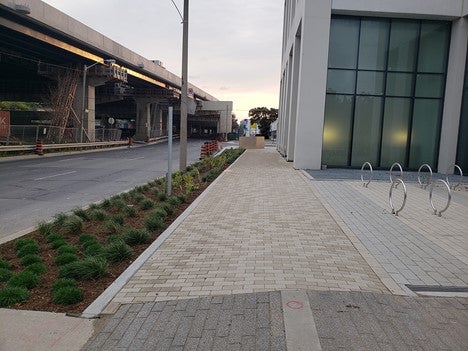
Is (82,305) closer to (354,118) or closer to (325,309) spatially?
(325,309)

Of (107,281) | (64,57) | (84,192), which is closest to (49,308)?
(107,281)

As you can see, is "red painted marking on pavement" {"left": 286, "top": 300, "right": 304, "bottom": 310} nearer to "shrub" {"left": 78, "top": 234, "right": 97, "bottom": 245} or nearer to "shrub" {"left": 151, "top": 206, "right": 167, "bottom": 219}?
"shrub" {"left": 78, "top": 234, "right": 97, "bottom": 245}

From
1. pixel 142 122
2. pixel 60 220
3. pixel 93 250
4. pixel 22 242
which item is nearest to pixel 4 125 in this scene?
pixel 60 220

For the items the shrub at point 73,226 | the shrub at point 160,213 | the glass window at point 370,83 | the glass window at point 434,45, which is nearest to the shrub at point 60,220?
the shrub at point 73,226

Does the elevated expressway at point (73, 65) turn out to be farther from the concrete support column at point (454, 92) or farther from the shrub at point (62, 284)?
the concrete support column at point (454, 92)

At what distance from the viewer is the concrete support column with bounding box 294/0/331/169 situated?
18703 millimetres

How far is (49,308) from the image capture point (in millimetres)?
4379

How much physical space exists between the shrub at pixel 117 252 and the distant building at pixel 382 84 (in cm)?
1416

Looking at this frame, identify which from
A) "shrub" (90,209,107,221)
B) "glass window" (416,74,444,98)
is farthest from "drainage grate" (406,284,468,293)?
"glass window" (416,74,444,98)

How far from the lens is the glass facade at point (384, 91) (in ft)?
63.4

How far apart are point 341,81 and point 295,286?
16206 mm

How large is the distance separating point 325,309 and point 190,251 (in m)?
2.61

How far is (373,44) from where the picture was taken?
63.4 ft

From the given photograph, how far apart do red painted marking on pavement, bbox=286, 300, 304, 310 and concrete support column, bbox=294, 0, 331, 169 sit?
50.0 ft
